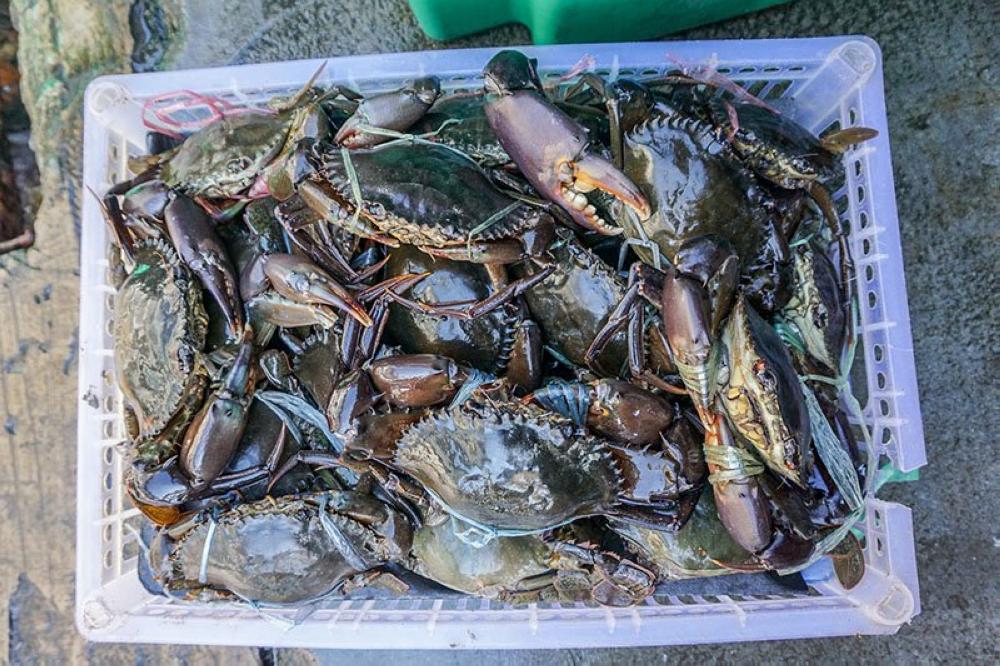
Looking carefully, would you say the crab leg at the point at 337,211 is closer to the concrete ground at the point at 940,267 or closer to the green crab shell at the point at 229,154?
the green crab shell at the point at 229,154

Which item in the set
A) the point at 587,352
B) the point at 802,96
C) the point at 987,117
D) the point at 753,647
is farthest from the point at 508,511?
the point at 987,117

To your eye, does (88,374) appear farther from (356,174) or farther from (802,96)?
(802,96)

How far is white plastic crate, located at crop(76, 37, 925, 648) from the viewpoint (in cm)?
221

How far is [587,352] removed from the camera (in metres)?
2.22

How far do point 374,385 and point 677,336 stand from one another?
86 cm

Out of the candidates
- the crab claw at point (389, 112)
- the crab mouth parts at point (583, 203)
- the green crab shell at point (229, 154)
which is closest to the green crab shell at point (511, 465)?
the crab mouth parts at point (583, 203)

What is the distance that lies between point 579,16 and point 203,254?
1364 millimetres

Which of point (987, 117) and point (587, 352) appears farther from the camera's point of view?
point (987, 117)

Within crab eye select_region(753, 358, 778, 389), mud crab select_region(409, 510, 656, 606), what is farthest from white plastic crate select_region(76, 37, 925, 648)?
crab eye select_region(753, 358, 778, 389)

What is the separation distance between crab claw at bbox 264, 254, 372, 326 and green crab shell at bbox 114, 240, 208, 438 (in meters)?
0.30

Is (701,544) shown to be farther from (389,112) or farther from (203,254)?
(203,254)

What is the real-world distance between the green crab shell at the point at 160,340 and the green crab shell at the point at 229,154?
0.24 metres

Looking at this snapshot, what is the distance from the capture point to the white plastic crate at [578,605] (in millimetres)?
2213

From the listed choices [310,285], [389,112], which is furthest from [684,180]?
[310,285]
